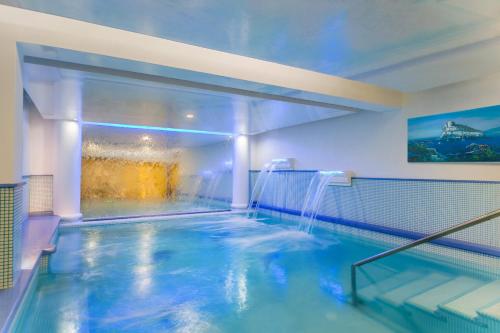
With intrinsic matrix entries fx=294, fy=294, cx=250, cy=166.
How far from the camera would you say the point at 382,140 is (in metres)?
5.45

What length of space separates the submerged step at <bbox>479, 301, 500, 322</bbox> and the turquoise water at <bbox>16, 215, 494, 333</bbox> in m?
0.71

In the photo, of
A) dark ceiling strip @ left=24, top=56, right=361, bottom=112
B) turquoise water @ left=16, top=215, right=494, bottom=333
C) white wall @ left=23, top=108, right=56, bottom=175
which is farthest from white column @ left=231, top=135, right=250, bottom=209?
white wall @ left=23, top=108, right=56, bottom=175

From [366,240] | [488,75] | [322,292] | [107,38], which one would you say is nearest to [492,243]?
[366,240]

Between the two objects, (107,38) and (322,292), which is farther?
(322,292)

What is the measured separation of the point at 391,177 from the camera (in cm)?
526

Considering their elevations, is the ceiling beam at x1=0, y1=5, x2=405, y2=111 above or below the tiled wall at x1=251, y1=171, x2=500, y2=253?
above

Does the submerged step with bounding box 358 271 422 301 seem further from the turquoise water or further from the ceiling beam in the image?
the ceiling beam

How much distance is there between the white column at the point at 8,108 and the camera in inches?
98.2

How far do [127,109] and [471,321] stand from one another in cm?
590

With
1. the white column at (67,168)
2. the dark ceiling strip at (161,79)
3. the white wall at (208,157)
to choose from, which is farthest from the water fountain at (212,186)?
the dark ceiling strip at (161,79)

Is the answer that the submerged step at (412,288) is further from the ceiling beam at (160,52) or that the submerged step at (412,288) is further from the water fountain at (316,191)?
the water fountain at (316,191)

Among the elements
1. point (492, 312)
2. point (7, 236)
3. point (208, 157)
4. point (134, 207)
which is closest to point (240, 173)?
point (208, 157)

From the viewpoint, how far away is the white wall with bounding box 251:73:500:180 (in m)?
4.08

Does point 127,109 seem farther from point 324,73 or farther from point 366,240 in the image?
point 366,240
